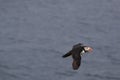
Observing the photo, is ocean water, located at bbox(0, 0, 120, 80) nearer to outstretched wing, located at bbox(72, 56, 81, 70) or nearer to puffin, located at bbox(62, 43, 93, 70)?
puffin, located at bbox(62, 43, 93, 70)

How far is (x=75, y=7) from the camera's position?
191 feet

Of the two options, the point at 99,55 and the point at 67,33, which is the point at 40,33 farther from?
the point at 99,55

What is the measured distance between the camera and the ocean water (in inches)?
1860

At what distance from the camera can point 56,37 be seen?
172 feet

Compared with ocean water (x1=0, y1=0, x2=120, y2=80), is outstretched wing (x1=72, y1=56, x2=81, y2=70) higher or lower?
lower

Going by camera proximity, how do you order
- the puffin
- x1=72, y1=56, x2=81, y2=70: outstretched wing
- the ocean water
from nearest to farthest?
x1=72, y1=56, x2=81, y2=70: outstretched wing < the puffin < the ocean water

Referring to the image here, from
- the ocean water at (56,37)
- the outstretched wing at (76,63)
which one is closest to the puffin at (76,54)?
the outstretched wing at (76,63)

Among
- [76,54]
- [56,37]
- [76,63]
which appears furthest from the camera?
[56,37]

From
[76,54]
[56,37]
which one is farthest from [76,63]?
[56,37]

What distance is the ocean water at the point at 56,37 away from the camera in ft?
155

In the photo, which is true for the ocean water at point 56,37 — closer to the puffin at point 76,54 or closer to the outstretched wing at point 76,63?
the puffin at point 76,54

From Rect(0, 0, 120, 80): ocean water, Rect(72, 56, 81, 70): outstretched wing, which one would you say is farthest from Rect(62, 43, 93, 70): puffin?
Rect(0, 0, 120, 80): ocean water

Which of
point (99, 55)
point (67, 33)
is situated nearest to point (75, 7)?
point (67, 33)

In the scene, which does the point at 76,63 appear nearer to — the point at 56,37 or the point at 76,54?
the point at 76,54
